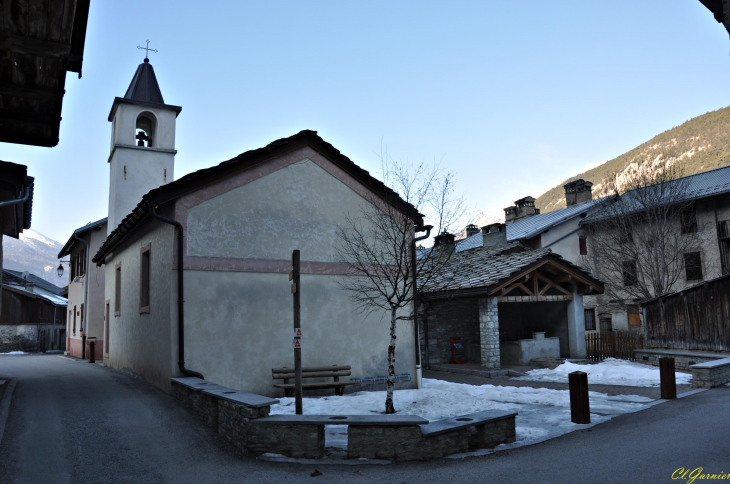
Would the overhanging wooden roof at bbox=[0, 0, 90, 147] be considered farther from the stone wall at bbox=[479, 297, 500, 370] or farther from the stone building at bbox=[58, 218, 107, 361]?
the stone building at bbox=[58, 218, 107, 361]

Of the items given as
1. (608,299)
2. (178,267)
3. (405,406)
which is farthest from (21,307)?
(608,299)

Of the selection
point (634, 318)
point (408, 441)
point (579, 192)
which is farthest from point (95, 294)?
point (579, 192)

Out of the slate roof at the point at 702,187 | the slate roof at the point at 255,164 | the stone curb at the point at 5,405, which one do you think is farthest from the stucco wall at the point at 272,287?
the slate roof at the point at 702,187

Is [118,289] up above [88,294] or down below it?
below

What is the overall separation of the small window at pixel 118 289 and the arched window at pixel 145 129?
7117mm

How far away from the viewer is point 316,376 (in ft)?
38.7

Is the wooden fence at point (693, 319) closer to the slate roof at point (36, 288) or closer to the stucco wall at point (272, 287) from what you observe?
the stucco wall at point (272, 287)

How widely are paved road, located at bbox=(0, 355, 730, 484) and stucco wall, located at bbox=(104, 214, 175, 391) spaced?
5.74 ft

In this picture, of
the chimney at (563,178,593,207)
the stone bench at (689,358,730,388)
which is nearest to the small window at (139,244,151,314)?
the stone bench at (689,358,730,388)

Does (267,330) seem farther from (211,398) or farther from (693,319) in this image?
(693,319)

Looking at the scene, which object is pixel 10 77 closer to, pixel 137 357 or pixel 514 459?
pixel 514 459

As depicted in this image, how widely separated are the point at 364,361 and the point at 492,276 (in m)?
7.01

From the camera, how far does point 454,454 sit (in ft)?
23.4

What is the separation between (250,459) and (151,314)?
22.2 ft
